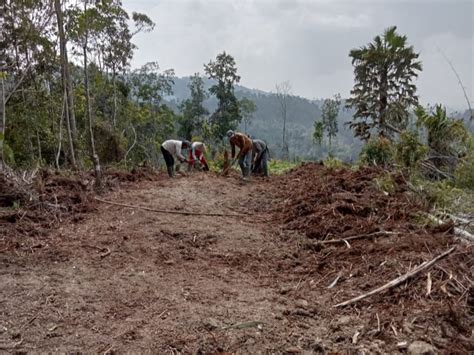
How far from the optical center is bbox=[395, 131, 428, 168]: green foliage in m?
7.38

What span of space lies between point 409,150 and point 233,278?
5341mm

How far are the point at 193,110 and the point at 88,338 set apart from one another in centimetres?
2719

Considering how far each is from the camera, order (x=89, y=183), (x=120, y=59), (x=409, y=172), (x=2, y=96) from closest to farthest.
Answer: (x=409, y=172) < (x=89, y=183) < (x=2, y=96) < (x=120, y=59)

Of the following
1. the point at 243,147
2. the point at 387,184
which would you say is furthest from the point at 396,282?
the point at 243,147

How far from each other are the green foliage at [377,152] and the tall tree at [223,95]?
16.4m

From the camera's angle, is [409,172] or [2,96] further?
[2,96]

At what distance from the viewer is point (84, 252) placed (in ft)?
13.8

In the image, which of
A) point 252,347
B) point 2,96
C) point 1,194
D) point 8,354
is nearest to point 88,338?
point 8,354

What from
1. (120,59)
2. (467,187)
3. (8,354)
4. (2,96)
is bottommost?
(8,354)

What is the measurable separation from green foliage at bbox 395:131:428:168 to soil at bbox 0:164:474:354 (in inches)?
65.6

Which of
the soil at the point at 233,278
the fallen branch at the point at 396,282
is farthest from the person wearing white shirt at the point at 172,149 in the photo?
the fallen branch at the point at 396,282

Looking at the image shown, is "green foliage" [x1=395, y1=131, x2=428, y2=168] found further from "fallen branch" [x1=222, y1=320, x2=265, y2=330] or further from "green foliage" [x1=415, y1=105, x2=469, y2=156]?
"fallen branch" [x1=222, y1=320, x2=265, y2=330]

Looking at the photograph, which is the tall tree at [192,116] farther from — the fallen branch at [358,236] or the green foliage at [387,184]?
the fallen branch at [358,236]

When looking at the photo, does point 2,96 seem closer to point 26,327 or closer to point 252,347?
point 26,327
